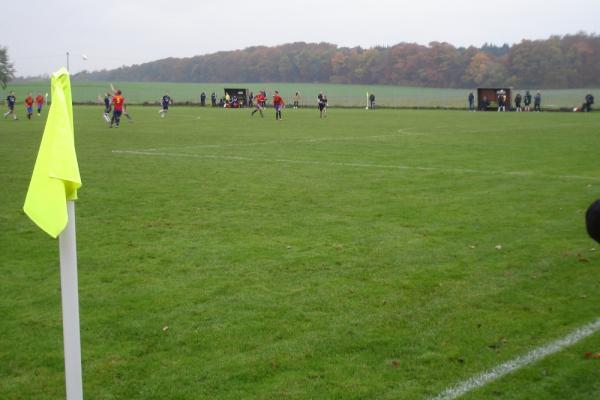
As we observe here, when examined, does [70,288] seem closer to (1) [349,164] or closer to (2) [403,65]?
(1) [349,164]

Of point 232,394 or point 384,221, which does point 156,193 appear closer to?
point 384,221

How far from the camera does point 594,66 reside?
10031 cm

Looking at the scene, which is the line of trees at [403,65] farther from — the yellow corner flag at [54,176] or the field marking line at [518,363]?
the yellow corner flag at [54,176]

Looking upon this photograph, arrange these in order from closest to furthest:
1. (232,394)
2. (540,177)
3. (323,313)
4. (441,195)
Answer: (232,394), (323,313), (441,195), (540,177)

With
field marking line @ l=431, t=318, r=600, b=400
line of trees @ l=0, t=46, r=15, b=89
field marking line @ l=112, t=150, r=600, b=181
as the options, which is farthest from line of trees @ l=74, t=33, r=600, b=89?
field marking line @ l=431, t=318, r=600, b=400

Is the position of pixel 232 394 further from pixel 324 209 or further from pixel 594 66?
pixel 594 66

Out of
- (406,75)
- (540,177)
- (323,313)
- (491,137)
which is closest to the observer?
(323,313)

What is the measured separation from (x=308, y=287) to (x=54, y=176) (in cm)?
445

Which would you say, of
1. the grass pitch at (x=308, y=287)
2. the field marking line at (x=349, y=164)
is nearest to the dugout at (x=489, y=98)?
the field marking line at (x=349, y=164)

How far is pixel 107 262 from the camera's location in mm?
8297

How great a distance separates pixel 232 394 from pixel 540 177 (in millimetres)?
12519

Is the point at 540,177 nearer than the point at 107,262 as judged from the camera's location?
No

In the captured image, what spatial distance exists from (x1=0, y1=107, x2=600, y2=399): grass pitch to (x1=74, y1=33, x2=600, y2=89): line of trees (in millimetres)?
95370

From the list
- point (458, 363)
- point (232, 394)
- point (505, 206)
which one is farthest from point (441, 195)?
point (232, 394)
